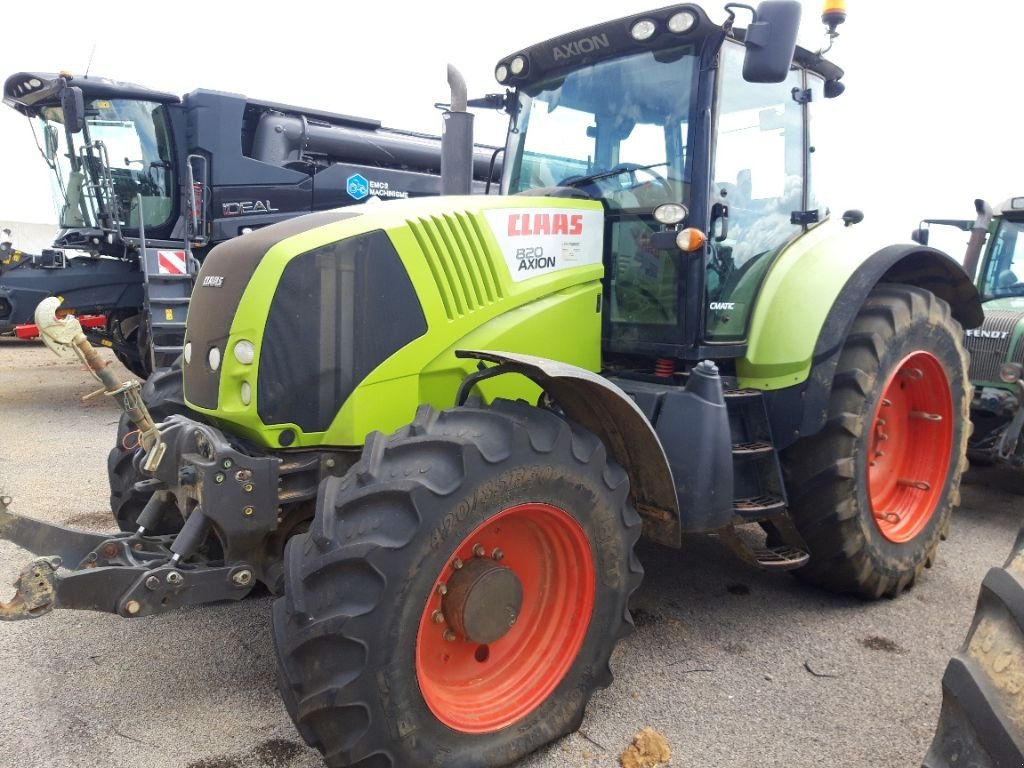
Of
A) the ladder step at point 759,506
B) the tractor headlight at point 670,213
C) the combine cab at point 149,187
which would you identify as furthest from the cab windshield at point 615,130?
the combine cab at point 149,187

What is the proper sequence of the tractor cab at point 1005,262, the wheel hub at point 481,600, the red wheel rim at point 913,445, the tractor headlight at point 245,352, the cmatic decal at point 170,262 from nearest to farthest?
the wheel hub at point 481,600 → the tractor headlight at point 245,352 → the red wheel rim at point 913,445 → the tractor cab at point 1005,262 → the cmatic decal at point 170,262

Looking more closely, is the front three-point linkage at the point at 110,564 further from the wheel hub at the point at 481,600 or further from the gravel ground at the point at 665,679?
the wheel hub at the point at 481,600

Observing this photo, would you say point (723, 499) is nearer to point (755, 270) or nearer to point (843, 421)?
point (843, 421)

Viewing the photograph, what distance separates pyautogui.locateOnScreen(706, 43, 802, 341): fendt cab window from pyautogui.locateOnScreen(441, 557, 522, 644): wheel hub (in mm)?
1454

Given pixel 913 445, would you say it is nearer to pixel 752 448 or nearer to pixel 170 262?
pixel 752 448

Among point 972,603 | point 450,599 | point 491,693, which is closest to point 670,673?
point 491,693

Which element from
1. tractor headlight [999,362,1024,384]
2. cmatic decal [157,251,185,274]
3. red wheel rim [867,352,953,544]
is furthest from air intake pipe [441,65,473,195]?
cmatic decal [157,251,185,274]

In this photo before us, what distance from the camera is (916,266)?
4.07m

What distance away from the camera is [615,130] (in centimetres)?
349

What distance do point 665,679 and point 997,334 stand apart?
13.3 feet

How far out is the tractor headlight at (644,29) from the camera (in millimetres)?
3189

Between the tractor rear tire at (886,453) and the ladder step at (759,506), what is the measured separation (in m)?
0.18

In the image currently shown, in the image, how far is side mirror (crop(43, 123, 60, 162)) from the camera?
866 centimetres

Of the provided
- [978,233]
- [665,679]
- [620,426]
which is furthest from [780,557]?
[978,233]
